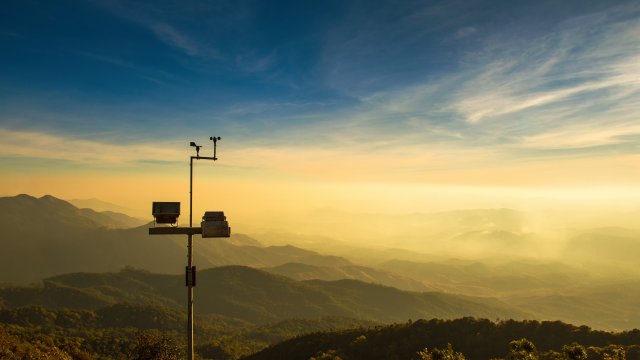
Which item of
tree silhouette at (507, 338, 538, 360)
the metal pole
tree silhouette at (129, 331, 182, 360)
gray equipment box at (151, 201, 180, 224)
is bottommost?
tree silhouette at (129, 331, 182, 360)

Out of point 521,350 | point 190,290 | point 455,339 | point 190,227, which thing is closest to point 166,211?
point 190,227

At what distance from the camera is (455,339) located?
10569 centimetres

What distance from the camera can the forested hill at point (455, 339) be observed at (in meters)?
93.6

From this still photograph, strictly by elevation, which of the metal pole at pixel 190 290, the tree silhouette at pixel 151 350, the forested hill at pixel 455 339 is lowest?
the forested hill at pixel 455 339

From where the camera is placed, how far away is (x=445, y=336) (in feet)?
352

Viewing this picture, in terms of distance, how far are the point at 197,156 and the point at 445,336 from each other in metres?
104

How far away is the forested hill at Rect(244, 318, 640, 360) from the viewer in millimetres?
93625

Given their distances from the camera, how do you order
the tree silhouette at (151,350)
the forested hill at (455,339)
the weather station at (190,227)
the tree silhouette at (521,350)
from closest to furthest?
the weather station at (190,227) < the tree silhouette at (521,350) < the tree silhouette at (151,350) < the forested hill at (455,339)

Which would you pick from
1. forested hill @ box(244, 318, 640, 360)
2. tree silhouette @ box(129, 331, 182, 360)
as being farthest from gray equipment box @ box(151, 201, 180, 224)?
forested hill @ box(244, 318, 640, 360)

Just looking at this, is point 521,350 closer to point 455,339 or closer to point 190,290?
point 190,290

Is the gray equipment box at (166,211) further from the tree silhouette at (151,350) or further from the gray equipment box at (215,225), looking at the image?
the tree silhouette at (151,350)

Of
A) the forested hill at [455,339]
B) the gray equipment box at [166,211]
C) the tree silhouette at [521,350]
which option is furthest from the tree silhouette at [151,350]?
the forested hill at [455,339]

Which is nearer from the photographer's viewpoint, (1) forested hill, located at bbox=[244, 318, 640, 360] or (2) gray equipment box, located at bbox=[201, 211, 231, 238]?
(2) gray equipment box, located at bbox=[201, 211, 231, 238]

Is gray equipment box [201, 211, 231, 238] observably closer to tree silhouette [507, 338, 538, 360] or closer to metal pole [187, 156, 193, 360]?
metal pole [187, 156, 193, 360]
